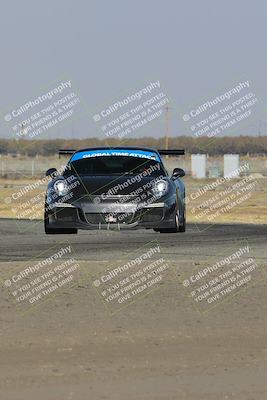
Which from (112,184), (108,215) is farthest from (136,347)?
(112,184)

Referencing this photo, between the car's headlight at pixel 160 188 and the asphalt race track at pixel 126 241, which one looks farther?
the asphalt race track at pixel 126 241

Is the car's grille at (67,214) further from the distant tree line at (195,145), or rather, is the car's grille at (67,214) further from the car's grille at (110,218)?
the distant tree line at (195,145)

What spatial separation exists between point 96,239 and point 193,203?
22.9 m

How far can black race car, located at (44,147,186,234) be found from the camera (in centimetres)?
1530

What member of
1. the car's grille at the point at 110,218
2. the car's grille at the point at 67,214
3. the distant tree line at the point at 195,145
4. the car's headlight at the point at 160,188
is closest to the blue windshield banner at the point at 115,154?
the car's headlight at the point at 160,188

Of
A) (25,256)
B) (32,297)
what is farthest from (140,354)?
(25,256)

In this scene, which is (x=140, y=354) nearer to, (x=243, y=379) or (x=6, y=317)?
(x=243, y=379)

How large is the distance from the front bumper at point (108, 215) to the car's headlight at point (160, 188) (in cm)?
15

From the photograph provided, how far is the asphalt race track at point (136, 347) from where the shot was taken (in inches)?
335

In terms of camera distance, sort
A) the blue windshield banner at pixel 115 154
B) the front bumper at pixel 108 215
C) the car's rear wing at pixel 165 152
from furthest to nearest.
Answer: the blue windshield banner at pixel 115 154, the car's rear wing at pixel 165 152, the front bumper at pixel 108 215

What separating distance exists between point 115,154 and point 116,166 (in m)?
0.31

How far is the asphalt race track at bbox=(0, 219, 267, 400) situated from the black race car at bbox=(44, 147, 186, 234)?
0.79 metres

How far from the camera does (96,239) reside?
71.8 ft

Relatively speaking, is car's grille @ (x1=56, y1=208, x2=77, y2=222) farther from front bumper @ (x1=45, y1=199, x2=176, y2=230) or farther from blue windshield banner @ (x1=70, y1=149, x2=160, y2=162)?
blue windshield banner @ (x1=70, y1=149, x2=160, y2=162)
